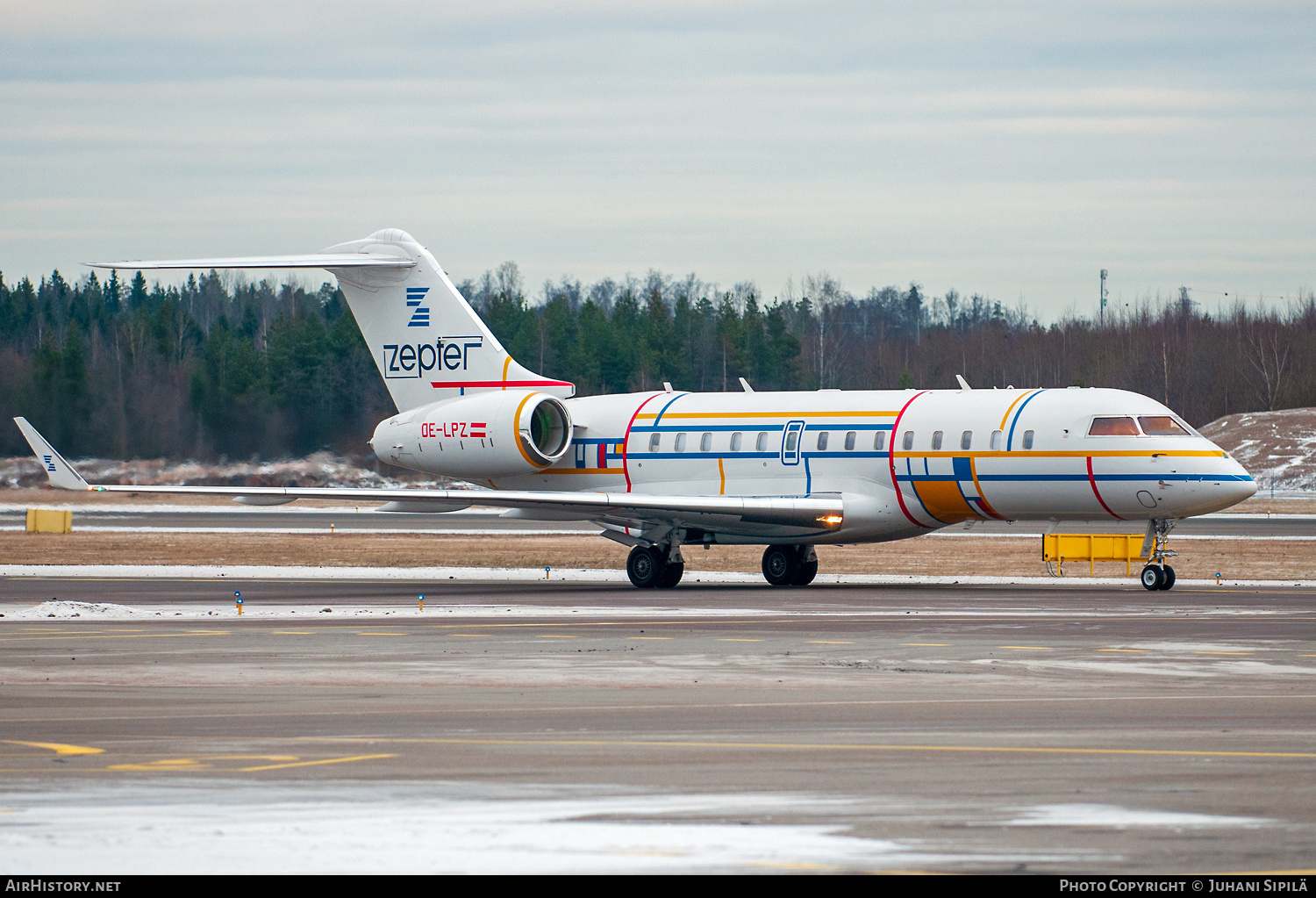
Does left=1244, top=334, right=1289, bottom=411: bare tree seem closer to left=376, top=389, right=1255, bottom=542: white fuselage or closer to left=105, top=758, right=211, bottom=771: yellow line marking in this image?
left=376, top=389, right=1255, bottom=542: white fuselage

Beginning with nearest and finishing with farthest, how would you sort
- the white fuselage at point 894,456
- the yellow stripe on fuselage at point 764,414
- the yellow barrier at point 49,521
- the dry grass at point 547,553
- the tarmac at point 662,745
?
the tarmac at point 662,745 → the white fuselage at point 894,456 → the yellow stripe on fuselage at point 764,414 → the dry grass at point 547,553 → the yellow barrier at point 49,521

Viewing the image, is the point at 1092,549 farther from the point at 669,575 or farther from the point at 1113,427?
the point at 669,575

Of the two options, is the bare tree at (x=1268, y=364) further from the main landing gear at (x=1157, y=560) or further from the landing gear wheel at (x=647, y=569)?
the landing gear wheel at (x=647, y=569)

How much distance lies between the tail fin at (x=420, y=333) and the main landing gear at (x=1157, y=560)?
13.1 meters

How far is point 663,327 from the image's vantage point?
129m

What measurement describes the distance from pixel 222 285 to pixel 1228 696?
163241 mm

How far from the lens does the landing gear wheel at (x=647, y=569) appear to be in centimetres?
3525

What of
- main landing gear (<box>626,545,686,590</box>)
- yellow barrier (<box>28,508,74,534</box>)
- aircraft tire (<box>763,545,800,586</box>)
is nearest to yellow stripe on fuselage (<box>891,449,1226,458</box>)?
aircraft tire (<box>763,545,800,586</box>)

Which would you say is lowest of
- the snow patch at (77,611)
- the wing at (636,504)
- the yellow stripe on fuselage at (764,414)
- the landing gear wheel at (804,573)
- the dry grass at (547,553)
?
the dry grass at (547,553)

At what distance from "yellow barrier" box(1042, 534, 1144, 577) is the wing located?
24.2ft

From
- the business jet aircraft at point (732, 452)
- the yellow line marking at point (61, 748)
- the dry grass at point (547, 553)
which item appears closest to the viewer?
the yellow line marking at point (61, 748)

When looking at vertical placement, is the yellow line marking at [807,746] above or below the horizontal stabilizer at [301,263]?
below

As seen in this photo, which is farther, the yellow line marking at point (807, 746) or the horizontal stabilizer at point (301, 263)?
the horizontal stabilizer at point (301, 263)

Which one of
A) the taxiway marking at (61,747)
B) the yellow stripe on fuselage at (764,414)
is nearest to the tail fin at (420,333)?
the yellow stripe on fuselage at (764,414)
